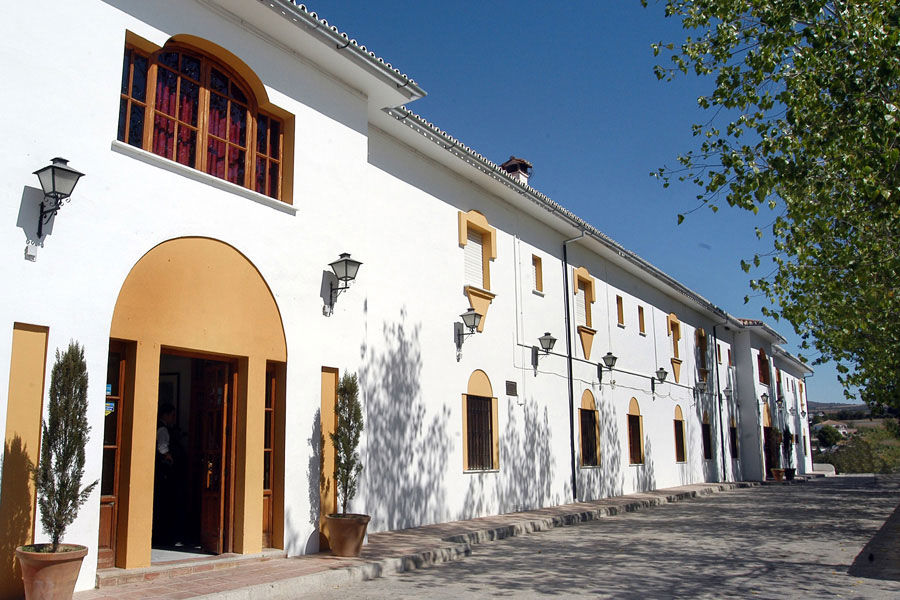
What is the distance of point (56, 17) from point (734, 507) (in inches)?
659

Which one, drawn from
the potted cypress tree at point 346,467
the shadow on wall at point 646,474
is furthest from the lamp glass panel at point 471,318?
the shadow on wall at point 646,474

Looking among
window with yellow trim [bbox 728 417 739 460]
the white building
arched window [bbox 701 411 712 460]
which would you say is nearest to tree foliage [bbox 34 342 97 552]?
the white building

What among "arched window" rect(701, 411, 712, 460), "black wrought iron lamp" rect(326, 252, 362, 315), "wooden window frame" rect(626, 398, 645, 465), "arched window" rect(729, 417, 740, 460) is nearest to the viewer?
"black wrought iron lamp" rect(326, 252, 362, 315)

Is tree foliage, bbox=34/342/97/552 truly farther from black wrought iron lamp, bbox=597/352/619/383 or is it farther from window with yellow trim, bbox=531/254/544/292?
black wrought iron lamp, bbox=597/352/619/383

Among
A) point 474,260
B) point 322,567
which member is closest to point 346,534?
point 322,567

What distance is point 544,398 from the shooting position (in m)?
15.9

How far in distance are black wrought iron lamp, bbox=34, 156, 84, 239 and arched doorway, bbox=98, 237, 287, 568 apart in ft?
3.25

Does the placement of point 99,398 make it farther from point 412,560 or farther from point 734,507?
point 734,507

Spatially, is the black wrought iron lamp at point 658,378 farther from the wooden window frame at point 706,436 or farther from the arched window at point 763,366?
the arched window at point 763,366

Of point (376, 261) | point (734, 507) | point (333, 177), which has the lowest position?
point (734, 507)

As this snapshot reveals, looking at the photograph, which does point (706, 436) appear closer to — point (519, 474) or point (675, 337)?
point (675, 337)

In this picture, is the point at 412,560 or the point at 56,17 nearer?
the point at 56,17

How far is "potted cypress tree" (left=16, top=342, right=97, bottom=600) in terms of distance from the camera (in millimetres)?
5578

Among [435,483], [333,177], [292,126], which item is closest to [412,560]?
[435,483]
